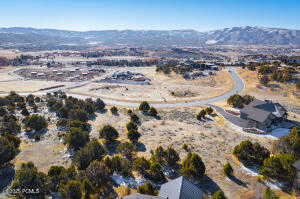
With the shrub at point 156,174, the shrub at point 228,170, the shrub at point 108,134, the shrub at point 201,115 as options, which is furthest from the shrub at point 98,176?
the shrub at point 201,115

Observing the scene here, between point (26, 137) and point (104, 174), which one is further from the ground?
point (104, 174)

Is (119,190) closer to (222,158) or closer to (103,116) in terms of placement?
(222,158)

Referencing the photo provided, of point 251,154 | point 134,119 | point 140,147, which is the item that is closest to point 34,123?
point 134,119

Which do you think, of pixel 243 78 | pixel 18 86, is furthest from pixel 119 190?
pixel 18 86

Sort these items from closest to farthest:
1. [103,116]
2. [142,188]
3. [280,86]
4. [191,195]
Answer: [191,195] < [142,188] < [103,116] < [280,86]

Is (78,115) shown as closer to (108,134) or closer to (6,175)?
(108,134)

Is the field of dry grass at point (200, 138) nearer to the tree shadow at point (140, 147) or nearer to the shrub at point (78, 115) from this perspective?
the tree shadow at point (140, 147)

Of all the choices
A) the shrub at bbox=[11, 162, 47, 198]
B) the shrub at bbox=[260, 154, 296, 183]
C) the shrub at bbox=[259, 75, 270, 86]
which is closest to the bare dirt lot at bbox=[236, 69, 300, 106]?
the shrub at bbox=[259, 75, 270, 86]
